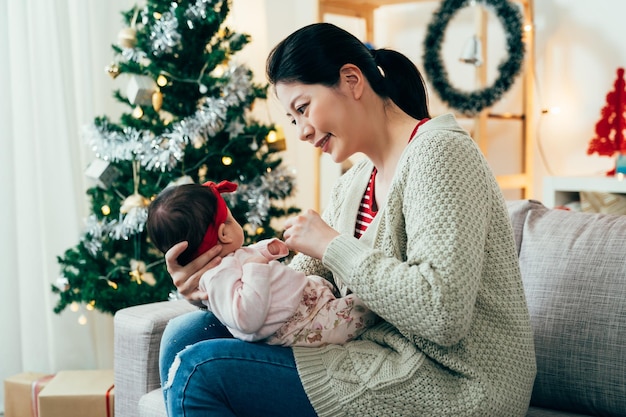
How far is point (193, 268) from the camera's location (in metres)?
1.44

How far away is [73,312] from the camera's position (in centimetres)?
297

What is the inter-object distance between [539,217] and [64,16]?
2.05 metres

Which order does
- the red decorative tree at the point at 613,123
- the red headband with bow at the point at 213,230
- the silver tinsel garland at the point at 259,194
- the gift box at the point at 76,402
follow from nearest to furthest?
the red headband with bow at the point at 213,230, the gift box at the point at 76,402, the silver tinsel garland at the point at 259,194, the red decorative tree at the point at 613,123

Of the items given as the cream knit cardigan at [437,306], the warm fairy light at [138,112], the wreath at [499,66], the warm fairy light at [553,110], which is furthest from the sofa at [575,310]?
the warm fairy light at [553,110]

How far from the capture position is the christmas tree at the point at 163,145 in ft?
8.18

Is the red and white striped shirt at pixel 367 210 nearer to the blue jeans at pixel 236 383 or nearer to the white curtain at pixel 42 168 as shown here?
the blue jeans at pixel 236 383

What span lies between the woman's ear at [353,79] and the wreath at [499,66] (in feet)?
6.77

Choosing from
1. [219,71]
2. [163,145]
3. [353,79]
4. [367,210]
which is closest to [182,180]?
[163,145]

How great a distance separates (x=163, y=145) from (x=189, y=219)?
1161 millimetres

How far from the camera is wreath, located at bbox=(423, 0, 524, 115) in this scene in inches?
133

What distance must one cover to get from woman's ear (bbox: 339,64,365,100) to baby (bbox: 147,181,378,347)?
0.33 m

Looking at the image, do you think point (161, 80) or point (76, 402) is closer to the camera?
point (76, 402)

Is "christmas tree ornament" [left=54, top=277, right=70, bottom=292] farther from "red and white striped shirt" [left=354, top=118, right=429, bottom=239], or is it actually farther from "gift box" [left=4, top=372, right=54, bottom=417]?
"red and white striped shirt" [left=354, top=118, right=429, bottom=239]

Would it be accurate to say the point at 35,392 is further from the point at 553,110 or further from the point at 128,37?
the point at 553,110
